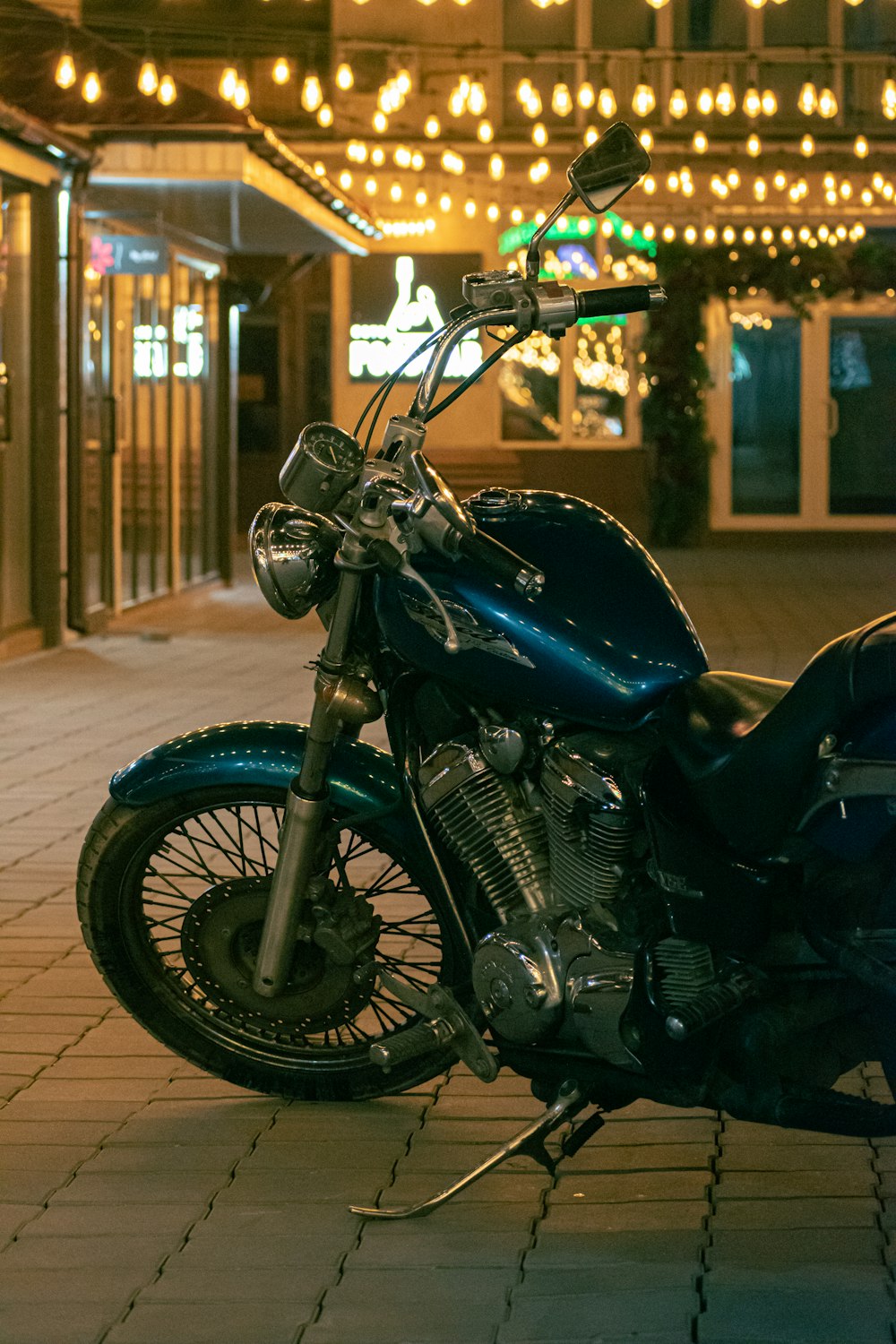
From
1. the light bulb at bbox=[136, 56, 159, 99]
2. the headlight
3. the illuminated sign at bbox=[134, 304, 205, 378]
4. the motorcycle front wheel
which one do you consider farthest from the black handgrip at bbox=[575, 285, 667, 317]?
the illuminated sign at bbox=[134, 304, 205, 378]

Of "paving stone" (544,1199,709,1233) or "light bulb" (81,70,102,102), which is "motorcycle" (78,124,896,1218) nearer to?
"paving stone" (544,1199,709,1233)

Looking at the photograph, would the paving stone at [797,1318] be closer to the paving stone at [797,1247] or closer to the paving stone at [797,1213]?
the paving stone at [797,1247]

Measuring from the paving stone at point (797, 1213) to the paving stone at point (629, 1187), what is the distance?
0.31ft

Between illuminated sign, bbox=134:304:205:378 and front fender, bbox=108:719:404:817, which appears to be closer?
front fender, bbox=108:719:404:817

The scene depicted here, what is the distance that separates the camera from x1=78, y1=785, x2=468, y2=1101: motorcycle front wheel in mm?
3799

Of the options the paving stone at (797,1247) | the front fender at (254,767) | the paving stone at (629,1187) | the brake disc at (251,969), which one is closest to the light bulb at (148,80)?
the front fender at (254,767)

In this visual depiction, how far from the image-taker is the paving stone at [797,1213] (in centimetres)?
332

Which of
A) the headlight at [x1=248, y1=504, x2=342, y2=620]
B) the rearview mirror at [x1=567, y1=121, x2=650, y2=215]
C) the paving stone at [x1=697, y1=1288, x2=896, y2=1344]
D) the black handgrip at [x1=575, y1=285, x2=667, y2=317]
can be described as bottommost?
the paving stone at [x1=697, y1=1288, x2=896, y2=1344]

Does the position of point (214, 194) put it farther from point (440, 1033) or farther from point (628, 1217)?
point (628, 1217)

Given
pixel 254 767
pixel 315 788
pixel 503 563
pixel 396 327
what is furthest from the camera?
pixel 396 327

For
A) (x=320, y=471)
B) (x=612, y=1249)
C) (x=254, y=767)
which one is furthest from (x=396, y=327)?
(x=612, y=1249)

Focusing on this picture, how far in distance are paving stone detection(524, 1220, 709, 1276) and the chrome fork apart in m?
0.75

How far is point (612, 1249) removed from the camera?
10.6 ft

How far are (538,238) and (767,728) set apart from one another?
2.83ft
